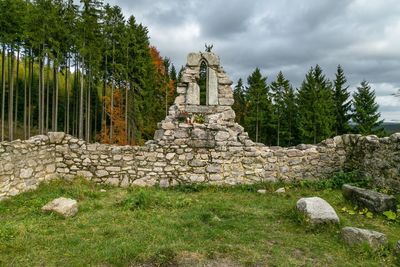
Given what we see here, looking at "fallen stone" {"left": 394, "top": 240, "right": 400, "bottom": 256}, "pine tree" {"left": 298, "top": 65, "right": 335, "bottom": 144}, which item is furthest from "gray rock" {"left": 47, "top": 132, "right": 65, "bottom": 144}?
"pine tree" {"left": 298, "top": 65, "right": 335, "bottom": 144}

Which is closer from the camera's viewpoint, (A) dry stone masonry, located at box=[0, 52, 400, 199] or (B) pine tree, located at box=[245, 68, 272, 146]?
(A) dry stone masonry, located at box=[0, 52, 400, 199]

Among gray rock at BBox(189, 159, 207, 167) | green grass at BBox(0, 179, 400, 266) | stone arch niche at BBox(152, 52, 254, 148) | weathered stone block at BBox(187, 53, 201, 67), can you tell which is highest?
weathered stone block at BBox(187, 53, 201, 67)

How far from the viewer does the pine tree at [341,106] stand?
35.9 m

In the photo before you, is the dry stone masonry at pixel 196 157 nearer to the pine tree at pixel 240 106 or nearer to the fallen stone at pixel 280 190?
the fallen stone at pixel 280 190

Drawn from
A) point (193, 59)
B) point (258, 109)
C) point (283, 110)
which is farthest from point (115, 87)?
point (193, 59)

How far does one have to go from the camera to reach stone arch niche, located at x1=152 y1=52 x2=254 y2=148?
10094 millimetres

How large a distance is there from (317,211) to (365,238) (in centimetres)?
107

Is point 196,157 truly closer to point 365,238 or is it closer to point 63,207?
point 63,207

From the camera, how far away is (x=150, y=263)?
4.49m

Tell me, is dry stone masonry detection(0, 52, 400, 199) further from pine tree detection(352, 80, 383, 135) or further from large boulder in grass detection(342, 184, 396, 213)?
pine tree detection(352, 80, 383, 135)

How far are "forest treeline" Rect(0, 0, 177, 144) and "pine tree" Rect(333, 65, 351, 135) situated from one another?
20.2m

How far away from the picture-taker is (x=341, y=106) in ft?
119

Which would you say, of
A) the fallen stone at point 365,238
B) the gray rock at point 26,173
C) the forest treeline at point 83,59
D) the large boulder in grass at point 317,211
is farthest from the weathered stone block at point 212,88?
the forest treeline at point 83,59

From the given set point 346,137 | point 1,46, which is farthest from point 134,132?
point 346,137
